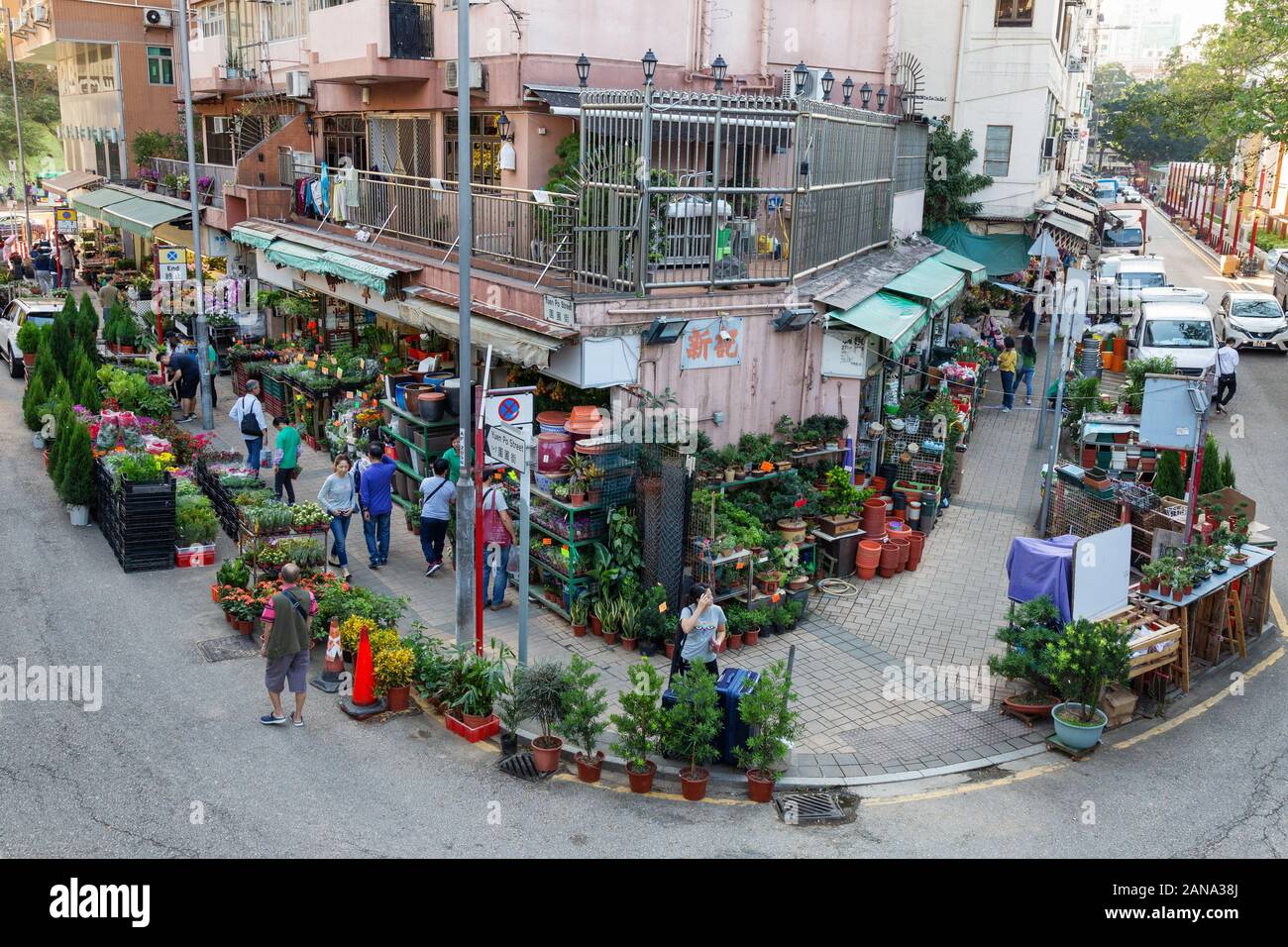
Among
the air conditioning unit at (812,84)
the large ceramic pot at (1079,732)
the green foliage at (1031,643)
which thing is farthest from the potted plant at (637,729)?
the air conditioning unit at (812,84)

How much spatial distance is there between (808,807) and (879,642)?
3844 mm

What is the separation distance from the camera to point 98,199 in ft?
118

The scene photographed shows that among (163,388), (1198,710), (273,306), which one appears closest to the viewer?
(1198,710)

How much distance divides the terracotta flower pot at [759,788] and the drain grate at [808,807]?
0.11 m

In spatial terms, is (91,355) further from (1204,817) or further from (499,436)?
(1204,817)

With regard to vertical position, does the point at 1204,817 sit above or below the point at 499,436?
below

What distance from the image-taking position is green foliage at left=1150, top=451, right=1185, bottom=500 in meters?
14.6

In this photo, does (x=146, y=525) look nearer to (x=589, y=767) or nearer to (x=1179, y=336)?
(x=589, y=767)

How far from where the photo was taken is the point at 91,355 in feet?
71.3

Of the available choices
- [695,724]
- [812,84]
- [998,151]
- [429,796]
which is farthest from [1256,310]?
[429,796]

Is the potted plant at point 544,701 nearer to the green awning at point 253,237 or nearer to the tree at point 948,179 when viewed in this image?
the green awning at point 253,237

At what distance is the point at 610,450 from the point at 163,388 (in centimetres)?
1170

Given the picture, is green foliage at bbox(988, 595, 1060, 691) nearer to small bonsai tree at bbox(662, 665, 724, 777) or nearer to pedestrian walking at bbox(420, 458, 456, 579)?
small bonsai tree at bbox(662, 665, 724, 777)

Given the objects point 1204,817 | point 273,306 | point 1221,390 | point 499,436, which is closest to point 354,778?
point 499,436
